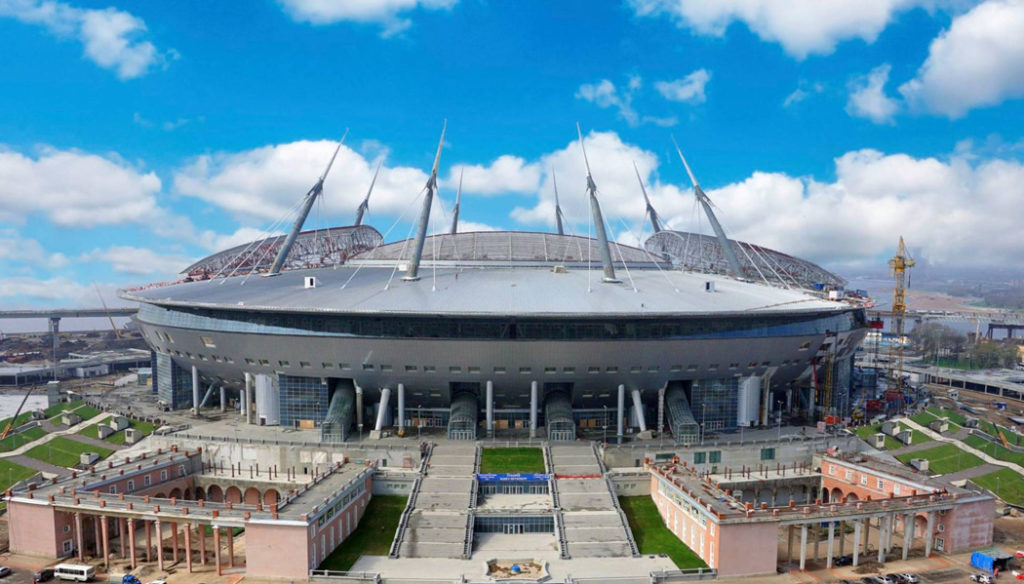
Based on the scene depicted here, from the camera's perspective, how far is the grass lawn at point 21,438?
55028 millimetres

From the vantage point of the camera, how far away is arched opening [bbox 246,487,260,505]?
4525 cm

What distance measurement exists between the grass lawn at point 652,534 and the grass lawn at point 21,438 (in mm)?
52694

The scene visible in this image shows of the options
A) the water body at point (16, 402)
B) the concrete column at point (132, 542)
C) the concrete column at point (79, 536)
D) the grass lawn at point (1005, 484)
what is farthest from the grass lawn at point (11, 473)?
the grass lawn at point (1005, 484)

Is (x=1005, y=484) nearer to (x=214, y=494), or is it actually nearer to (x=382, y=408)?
(x=382, y=408)

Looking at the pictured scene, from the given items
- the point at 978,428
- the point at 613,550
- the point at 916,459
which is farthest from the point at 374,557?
the point at 978,428

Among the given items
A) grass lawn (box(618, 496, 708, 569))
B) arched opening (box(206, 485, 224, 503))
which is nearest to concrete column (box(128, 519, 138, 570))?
arched opening (box(206, 485, 224, 503))

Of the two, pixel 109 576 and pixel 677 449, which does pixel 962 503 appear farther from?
pixel 109 576

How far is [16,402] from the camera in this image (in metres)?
90.4

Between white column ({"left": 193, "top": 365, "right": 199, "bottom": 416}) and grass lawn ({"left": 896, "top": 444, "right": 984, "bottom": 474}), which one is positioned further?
white column ({"left": 193, "top": 365, "right": 199, "bottom": 416})

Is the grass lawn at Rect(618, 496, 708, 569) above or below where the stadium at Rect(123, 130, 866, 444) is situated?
below

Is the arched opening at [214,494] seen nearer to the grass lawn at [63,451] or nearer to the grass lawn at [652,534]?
the grass lawn at [63,451]

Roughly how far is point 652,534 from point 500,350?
16.8m

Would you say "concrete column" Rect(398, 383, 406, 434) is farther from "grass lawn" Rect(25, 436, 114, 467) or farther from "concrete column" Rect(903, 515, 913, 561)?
"concrete column" Rect(903, 515, 913, 561)

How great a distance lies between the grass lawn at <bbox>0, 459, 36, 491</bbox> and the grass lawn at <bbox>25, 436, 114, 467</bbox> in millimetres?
1786
